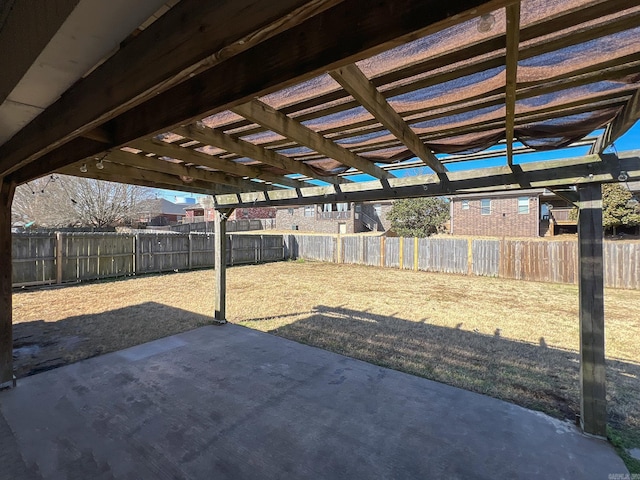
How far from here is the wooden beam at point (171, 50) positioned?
73 centimetres

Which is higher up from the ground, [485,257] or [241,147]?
[241,147]

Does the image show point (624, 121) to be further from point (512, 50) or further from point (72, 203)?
point (72, 203)

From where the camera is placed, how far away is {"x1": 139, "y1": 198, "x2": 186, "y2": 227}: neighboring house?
20166 mm

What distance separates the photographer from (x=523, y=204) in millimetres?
15398

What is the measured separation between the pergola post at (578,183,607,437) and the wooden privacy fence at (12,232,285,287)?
11.3m

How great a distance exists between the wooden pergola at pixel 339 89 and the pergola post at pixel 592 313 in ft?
0.03

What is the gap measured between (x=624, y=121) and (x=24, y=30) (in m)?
2.88

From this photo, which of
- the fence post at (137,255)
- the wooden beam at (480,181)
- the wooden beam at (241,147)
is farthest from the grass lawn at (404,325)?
the wooden beam at (241,147)

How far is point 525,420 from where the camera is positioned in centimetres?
260

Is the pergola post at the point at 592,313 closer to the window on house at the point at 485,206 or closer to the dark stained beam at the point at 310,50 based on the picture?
the dark stained beam at the point at 310,50

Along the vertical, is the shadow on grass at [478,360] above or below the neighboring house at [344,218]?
below

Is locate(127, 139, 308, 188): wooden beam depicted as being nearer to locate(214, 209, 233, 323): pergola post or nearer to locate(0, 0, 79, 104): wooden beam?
locate(0, 0, 79, 104): wooden beam

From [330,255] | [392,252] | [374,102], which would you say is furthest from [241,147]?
[330,255]

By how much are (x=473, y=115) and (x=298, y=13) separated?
1.69 metres
